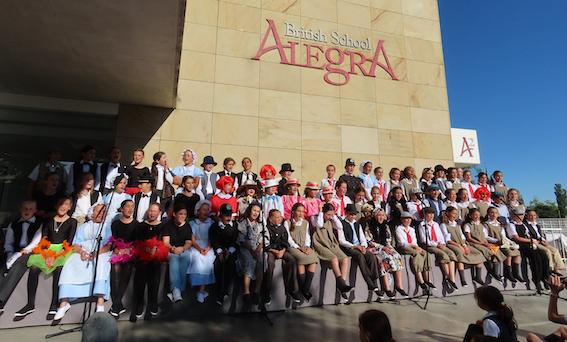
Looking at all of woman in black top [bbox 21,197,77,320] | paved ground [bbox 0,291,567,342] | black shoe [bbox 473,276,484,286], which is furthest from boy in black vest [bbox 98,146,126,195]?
black shoe [bbox 473,276,484,286]

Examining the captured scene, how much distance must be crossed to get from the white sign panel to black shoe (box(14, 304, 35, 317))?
18.9m

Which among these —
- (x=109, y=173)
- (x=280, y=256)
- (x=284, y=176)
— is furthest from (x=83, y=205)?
(x=284, y=176)

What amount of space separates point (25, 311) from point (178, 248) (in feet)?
6.31

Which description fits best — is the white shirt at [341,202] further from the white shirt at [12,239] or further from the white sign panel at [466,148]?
the white sign panel at [466,148]

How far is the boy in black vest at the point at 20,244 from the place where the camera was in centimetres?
390

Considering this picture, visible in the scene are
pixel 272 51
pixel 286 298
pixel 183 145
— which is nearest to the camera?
pixel 286 298

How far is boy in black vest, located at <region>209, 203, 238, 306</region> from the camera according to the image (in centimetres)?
454

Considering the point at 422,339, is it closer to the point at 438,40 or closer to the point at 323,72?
the point at 323,72

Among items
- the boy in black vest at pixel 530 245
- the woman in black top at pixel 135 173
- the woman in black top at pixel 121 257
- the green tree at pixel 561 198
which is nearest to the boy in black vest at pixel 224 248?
the woman in black top at pixel 121 257

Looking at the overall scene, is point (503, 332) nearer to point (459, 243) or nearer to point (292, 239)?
point (292, 239)

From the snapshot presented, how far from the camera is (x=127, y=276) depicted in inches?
167

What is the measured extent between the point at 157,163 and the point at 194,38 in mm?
5137

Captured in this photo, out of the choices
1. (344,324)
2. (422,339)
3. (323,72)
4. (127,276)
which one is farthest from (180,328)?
(323,72)

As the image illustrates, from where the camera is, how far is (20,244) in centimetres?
428
